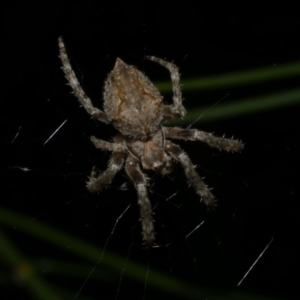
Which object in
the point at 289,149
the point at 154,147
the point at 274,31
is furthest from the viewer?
the point at 274,31

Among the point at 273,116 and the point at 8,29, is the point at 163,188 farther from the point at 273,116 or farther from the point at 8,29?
the point at 8,29

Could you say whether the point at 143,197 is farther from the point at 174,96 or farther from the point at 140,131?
the point at 174,96

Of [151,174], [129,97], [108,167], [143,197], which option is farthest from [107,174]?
[129,97]

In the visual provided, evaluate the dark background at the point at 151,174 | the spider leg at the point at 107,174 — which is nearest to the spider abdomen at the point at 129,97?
the spider leg at the point at 107,174

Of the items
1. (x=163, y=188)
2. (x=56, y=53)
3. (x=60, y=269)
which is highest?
(x=56, y=53)

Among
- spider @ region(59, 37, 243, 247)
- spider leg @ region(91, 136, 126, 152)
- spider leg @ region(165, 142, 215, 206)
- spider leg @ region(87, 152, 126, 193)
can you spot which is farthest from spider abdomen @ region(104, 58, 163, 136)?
spider leg @ region(165, 142, 215, 206)

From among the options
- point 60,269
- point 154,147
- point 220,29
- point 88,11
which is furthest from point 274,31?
point 60,269

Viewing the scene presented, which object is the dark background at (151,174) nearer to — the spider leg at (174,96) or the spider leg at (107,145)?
the spider leg at (107,145)

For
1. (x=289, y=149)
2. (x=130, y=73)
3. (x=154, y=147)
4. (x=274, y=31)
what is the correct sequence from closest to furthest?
(x=130, y=73)
(x=154, y=147)
(x=289, y=149)
(x=274, y=31)

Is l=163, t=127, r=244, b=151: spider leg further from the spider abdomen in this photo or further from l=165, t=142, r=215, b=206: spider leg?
the spider abdomen
